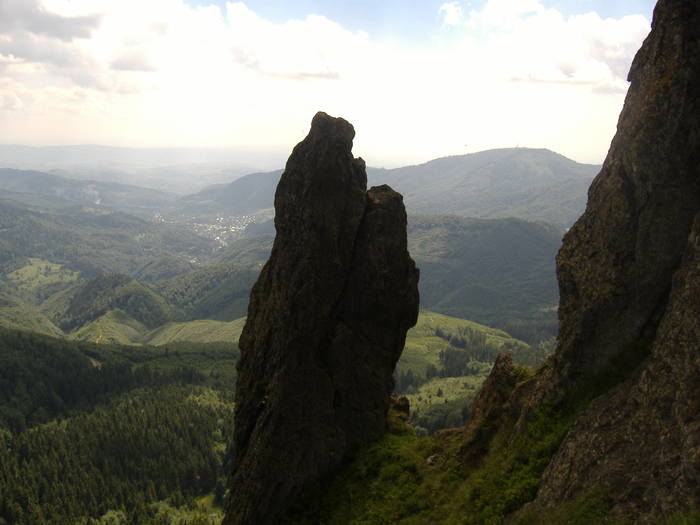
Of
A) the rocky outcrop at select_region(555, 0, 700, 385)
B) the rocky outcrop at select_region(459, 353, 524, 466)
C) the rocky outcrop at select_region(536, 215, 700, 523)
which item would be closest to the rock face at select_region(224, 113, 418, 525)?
the rocky outcrop at select_region(459, 353, 524, 466)

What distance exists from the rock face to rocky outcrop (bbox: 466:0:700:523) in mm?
16195

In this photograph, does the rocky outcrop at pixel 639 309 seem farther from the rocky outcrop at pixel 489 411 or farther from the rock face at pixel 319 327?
the rock face at pixel 319 327

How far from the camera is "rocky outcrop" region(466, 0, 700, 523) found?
1884 centimetres

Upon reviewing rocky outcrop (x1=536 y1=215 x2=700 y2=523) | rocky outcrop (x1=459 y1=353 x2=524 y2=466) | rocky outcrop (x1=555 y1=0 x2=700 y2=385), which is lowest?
rocky outcrop (x1=459 y1=353 x2=524 y2=466)

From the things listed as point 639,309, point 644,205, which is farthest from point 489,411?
point 644,205

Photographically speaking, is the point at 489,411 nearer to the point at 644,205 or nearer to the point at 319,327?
the point at 319,327

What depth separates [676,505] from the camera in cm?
1639

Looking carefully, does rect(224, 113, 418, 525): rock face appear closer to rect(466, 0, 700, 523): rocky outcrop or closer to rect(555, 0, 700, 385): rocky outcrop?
rect(466, 0, 700, 523): rocky outcrop

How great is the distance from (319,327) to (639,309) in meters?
23.1

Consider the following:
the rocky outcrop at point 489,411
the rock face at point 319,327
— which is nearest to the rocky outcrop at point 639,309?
the rocky outcrop at point 489,411

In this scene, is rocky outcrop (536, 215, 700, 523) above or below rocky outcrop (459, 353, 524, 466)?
above

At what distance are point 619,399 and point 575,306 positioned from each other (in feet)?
19.8

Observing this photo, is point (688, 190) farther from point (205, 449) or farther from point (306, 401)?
point (205, 449)

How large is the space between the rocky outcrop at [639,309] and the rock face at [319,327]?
53.1 feet
